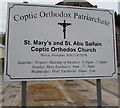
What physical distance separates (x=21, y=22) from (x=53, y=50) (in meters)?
0.73

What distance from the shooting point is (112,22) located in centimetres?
286

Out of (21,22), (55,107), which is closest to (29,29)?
(21,22)

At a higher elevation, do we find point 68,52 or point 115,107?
point 68,52

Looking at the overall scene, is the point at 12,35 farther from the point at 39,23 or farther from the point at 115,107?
the point at 115,107

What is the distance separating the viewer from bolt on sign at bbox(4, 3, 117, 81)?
246 centimetres

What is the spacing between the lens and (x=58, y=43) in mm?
2598

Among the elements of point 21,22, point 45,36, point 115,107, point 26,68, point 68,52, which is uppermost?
point 21,22

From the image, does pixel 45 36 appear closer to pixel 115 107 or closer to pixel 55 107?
pixel 55 107

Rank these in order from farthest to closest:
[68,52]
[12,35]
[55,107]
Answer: [55,107], [68,52], [12,35]

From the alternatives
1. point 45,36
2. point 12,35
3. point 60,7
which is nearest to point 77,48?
point 45,36

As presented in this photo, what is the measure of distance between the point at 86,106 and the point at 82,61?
2.70 meters

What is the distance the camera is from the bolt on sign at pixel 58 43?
246cm

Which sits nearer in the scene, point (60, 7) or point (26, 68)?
point (26, 68)

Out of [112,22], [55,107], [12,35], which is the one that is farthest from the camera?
[55,107]
